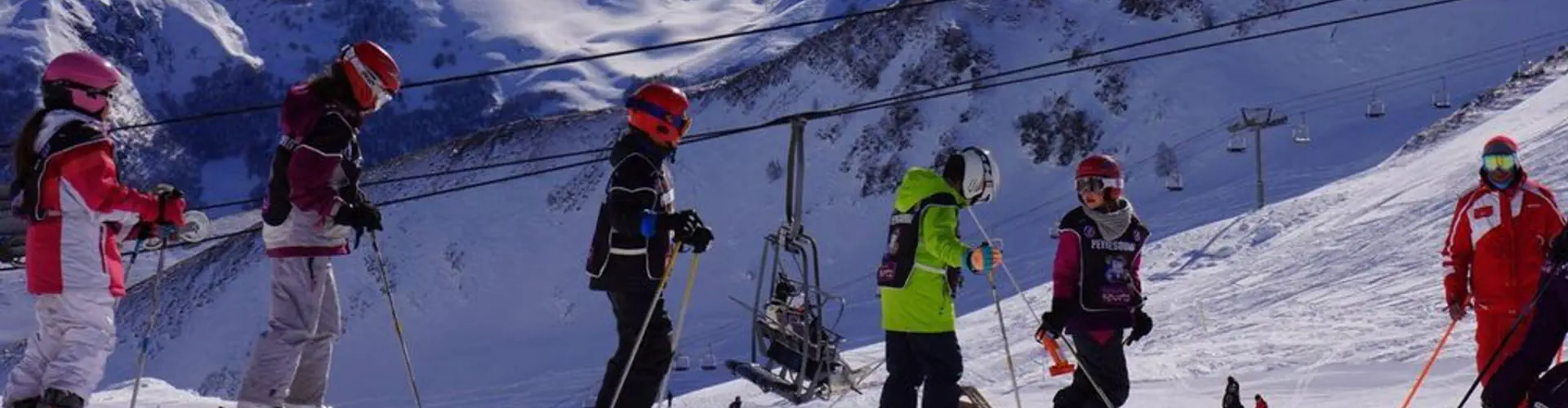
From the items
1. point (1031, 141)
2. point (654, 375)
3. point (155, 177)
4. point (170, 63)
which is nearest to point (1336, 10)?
point (1031, 141)

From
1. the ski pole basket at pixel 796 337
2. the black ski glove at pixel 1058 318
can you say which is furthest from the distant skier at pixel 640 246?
the ski pole basket at pixel 796 337

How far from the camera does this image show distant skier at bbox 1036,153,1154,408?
23.6 feet

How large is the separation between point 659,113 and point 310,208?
5.02 feet

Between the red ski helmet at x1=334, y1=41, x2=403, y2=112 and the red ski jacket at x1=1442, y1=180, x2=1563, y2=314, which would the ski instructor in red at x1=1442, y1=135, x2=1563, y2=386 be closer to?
the red ski jacket at x1=1442, y1=180, x2=1563, y2=314

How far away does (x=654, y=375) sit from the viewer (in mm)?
6836

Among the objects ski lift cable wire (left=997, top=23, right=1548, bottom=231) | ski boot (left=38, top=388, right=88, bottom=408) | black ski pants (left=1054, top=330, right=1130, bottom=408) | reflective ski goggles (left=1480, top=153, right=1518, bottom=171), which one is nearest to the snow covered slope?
reflective ski goggles (left=1480, top=153, right=1518, bottom=171)

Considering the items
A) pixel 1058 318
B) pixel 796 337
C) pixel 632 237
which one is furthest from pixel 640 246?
pixel 796 337

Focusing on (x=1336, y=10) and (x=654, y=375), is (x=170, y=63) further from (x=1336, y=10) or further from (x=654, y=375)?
(x=654, y=375)

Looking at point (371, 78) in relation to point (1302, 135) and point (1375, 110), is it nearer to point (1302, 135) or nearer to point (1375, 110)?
point (1302, 135)

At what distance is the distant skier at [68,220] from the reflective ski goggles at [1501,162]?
6.10 m

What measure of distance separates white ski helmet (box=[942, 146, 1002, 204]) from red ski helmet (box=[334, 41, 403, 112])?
2599 millimetres

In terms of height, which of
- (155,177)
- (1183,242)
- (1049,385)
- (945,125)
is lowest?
(1049,385)

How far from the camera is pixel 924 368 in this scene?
23.9 ft

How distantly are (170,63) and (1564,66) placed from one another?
Answer: 362ft
